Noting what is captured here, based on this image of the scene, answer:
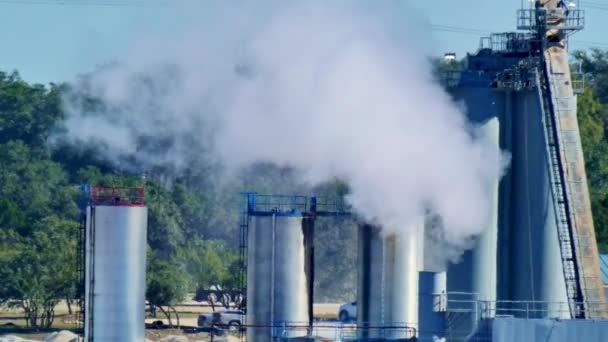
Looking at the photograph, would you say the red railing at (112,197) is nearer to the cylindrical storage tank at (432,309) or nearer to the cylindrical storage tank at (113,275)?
the cylindrical storage tank at (113,275)

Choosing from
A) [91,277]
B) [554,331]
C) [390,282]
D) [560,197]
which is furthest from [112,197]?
[554,331]

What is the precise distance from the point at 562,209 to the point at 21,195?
199ft

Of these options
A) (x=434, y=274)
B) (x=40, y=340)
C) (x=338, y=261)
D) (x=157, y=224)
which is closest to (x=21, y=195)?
(x=157, y=224)

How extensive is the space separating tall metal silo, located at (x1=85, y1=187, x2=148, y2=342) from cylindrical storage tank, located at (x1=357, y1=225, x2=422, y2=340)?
7.24 metres

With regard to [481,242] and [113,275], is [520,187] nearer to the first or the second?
[481,242]

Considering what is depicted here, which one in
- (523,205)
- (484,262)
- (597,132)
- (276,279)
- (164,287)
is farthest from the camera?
(597,132)

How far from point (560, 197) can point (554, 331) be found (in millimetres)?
12593

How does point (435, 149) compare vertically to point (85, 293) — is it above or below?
above

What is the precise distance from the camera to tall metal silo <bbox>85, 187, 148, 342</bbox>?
196 ft

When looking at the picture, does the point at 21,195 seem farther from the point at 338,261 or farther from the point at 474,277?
the point at 474,277

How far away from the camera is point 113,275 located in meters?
59.8

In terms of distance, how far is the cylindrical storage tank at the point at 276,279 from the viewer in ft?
201

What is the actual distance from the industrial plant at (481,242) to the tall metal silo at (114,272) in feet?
0.10

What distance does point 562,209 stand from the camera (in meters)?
59.8
